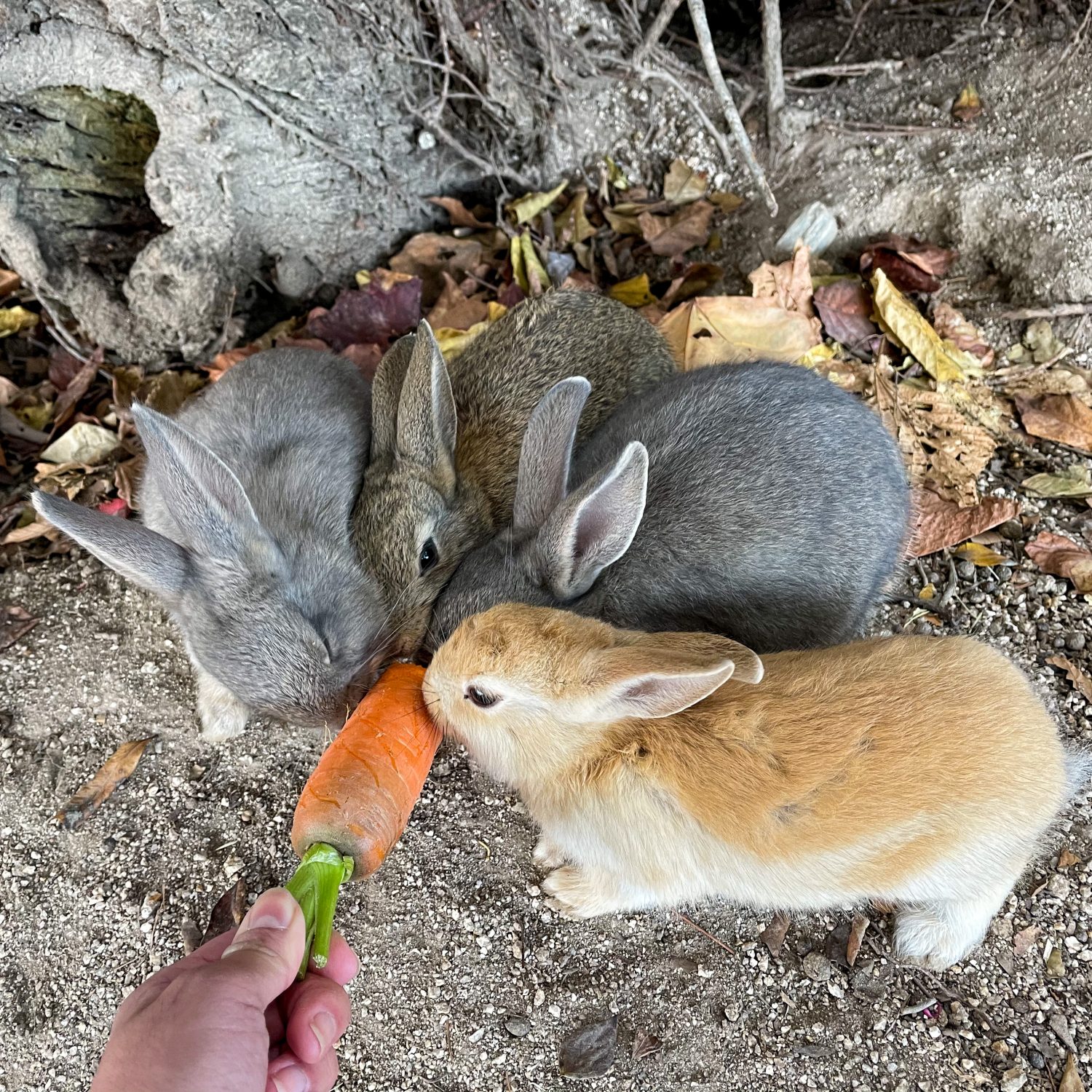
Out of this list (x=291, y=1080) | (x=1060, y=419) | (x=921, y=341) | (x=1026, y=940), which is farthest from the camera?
(x=921, y=341)

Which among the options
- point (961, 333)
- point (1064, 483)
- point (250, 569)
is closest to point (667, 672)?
point (250, 569)

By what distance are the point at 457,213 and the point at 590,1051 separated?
15.1 ft

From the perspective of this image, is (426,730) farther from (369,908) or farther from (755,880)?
(755,880)

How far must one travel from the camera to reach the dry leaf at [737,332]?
183 inches

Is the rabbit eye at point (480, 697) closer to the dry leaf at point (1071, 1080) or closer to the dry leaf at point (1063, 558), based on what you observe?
the dry leaf at point (1071, 1080)

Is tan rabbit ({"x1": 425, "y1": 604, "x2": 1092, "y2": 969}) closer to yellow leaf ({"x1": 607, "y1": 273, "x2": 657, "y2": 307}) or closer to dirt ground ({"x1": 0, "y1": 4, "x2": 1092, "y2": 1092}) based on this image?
dirt ground ({"x1": 0, "y1": 4, "x2": 1092, "y2": 1092})

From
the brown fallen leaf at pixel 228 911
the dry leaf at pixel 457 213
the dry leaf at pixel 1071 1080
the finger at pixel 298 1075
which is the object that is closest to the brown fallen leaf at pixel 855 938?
the dry leaf at pixel 1071 1080

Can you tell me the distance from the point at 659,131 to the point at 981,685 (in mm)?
4163

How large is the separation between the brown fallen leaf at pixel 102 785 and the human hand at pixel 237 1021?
1.49 meters

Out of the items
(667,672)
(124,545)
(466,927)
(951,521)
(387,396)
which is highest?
(124,545)

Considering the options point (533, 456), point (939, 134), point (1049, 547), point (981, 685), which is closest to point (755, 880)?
point (981, 685)

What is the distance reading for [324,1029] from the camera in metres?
2.38

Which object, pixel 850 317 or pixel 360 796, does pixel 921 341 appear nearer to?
pixel 850 317

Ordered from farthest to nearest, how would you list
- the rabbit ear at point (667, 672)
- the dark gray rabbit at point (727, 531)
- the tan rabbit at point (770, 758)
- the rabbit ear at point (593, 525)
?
1. the dark gray rabbit at point (727, 531)
2. the rabbit ear at point (593, 525)
3. the tan rabbit at point (770, 758)
4. the rabbit ear at point (667, 672)
